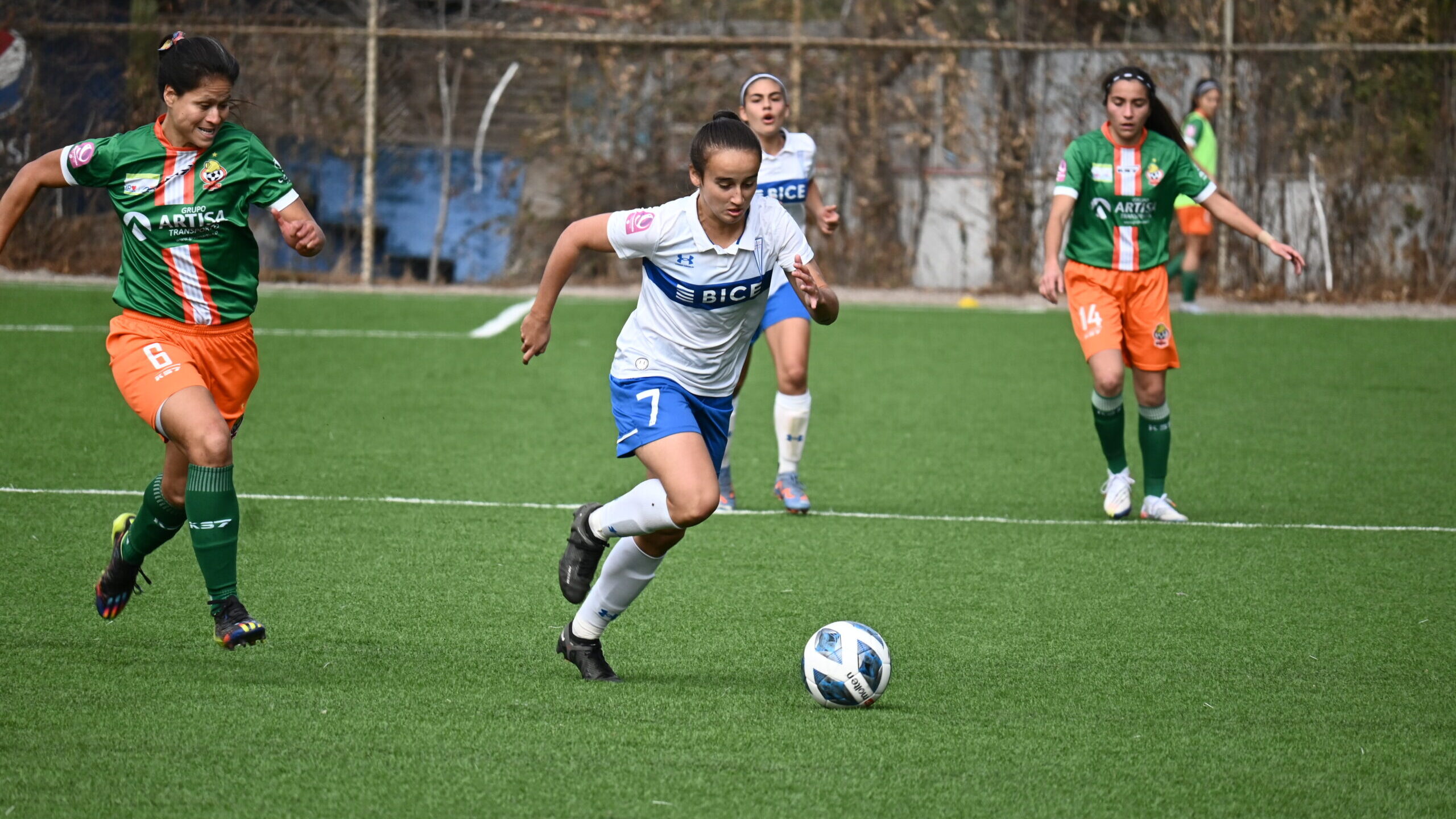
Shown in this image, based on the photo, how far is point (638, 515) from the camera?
4.50m

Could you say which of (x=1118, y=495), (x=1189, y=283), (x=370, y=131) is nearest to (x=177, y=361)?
(x=1118, y=495)

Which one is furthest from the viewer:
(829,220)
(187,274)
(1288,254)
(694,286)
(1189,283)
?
(1189,283)

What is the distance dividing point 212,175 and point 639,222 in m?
1.44

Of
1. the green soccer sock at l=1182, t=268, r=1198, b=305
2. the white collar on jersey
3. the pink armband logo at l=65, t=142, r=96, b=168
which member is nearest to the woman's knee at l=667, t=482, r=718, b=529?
the white collar on jersey

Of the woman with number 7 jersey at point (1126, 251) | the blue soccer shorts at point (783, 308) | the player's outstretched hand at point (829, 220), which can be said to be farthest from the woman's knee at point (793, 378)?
the woman with number 7 jersey at point (1126, 251)

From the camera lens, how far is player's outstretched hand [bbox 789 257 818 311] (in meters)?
4.37

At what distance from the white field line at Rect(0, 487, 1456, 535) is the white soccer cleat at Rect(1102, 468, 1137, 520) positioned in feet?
0.17

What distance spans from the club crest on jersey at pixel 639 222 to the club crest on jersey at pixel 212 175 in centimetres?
138

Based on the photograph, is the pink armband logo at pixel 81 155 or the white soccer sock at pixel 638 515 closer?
the white soccer sock at pixel 638 515

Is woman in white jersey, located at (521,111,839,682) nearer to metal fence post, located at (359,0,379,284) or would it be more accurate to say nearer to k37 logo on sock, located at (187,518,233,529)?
k37 logo on sock, located at (187,518,233,529)

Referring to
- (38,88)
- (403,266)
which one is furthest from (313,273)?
(38,88)

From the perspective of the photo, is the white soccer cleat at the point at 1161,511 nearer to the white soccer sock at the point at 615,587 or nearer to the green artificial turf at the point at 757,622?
the green artificial turf at the point at 757,622

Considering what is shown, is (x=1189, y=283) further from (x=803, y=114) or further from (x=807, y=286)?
(x=807, y=286)

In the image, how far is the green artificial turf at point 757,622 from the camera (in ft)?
12.0
